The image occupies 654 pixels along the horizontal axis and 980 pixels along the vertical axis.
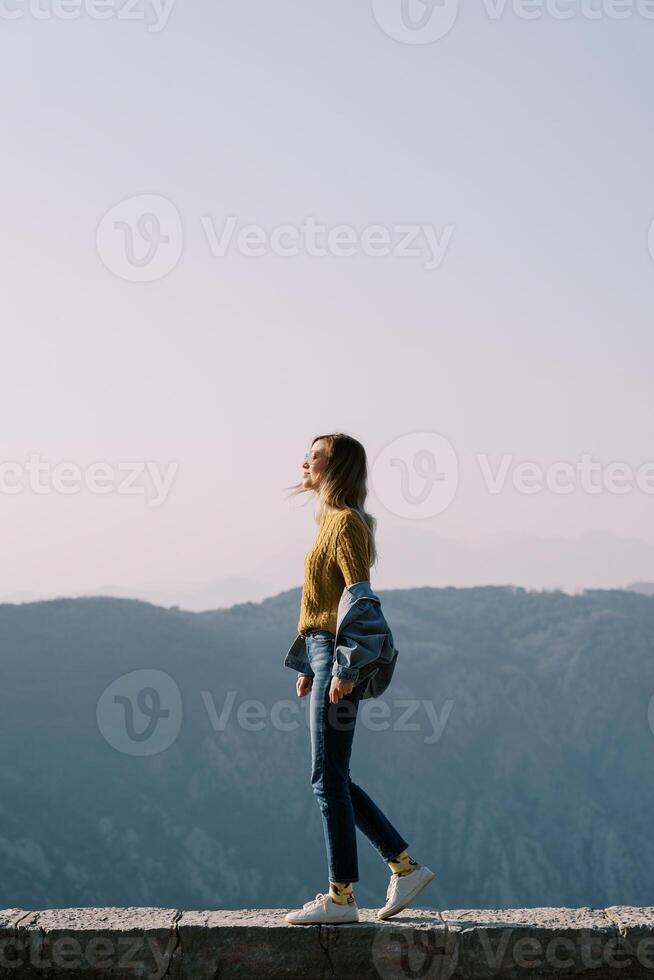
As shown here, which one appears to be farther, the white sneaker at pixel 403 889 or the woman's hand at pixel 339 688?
the white sneaker at pixel 403 889

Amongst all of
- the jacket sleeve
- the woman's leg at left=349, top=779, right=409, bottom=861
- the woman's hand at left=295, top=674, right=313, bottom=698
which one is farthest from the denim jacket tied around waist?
the woman's leg at left=349, top=779, right=409, bottom=861

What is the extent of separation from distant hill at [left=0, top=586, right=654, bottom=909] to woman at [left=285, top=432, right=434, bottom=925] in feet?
124

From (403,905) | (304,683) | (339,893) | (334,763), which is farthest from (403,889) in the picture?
(304,683)

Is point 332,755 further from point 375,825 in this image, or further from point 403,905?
point 403,905

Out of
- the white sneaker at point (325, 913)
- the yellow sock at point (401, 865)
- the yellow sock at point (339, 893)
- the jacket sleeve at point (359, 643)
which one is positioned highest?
the jacket sleeve at point (359, 643)

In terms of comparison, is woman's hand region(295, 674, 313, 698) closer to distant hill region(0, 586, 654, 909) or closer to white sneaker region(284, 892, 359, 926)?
white sneaker region(284, 892, 359, 926)

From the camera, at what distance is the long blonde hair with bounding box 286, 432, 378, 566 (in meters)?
4.09

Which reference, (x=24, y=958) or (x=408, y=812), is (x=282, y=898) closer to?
(x=408, y=812)

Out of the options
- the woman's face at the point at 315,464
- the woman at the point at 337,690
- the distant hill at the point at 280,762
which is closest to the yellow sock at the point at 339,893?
the woman at the point at 337,690

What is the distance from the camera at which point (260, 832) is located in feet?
159

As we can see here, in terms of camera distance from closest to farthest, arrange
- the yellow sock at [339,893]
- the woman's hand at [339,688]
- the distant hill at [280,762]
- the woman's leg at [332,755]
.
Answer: the woman's hand at [339,688]
the woman's leg at [332,755]
the yellow sock at [339,893]
the distant hill at [280,762]


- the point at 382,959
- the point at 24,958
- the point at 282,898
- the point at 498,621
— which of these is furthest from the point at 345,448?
the point at 498,621

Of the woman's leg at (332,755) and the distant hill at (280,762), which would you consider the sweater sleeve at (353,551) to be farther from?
the distant hill at (280,762)

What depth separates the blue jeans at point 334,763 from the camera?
392 cm
